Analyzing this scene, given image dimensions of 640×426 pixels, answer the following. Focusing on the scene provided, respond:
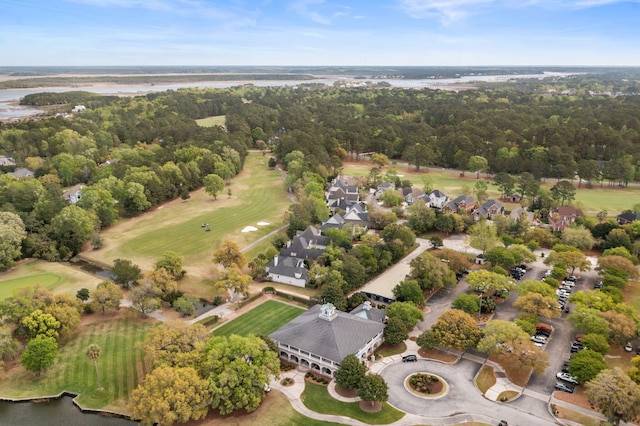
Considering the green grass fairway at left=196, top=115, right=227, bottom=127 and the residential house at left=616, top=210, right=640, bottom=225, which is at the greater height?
the green grass fairway at left=196, top=115, right=227, bottom=127

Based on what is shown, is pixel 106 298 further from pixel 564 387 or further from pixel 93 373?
pixel 564 387

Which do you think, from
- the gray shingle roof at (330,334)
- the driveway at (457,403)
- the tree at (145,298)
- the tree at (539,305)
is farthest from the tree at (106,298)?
the tree at (539,305)

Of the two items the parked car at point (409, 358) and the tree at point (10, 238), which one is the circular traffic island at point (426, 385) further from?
the tree at point (10, 238)

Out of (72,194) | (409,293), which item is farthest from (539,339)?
(72,194)

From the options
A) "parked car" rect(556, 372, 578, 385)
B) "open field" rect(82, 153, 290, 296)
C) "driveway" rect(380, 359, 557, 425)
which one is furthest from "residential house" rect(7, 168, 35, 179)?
"parked car" rect(556, 372, 578, 385)

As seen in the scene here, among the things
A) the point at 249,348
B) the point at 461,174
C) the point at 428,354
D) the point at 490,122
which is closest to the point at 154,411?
the point at 249,348

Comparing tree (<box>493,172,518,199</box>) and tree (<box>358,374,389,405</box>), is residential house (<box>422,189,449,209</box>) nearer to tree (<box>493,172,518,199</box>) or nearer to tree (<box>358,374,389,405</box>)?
tree (<box>493,172,518,199</box>)

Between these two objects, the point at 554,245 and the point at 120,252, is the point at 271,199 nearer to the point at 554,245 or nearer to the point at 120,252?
the point at 120,252
